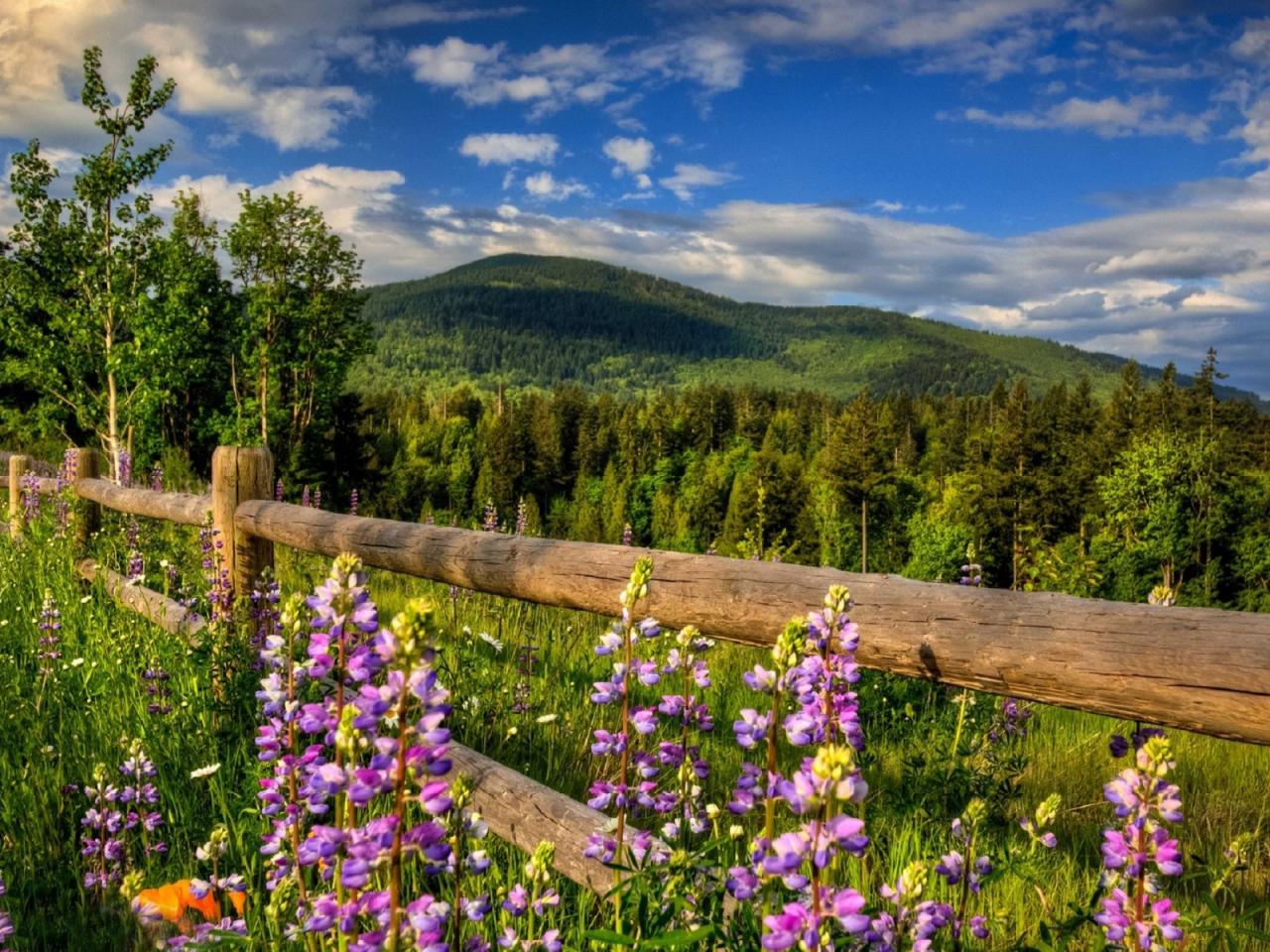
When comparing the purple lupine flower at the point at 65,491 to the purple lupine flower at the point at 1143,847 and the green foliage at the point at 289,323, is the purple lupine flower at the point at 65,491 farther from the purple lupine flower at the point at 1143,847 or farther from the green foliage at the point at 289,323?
the green foliage at the point at 289,323

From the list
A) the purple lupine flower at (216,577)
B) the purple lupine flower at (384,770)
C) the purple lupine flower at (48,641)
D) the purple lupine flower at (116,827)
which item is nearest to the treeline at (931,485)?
the purple lupine flower at (216,577)

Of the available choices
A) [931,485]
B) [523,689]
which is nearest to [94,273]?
[523,689]

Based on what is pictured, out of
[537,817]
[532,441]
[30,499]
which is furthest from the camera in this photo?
[532,441]

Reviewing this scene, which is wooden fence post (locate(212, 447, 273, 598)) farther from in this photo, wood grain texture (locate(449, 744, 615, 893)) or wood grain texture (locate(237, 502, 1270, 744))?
wood grain texture (locate(449, 744, 615, 893))

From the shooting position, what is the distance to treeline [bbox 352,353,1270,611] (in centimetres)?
5256

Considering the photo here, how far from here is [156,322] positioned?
21578mm

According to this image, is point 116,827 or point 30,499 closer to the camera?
point 116,827

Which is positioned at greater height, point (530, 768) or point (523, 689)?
point (523, 689)

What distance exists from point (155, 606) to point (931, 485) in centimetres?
8786

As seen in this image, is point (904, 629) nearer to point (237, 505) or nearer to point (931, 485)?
point (237, 505)

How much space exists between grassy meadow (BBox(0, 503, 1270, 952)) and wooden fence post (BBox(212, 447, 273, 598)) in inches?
18.1

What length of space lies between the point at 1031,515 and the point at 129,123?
2218 inches

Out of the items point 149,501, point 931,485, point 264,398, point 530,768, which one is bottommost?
point 931,485

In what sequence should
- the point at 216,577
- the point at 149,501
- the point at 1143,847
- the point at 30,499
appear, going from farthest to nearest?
the point at 30,499
the point at 149,501
the point at 216,577
the point at 1143,847
